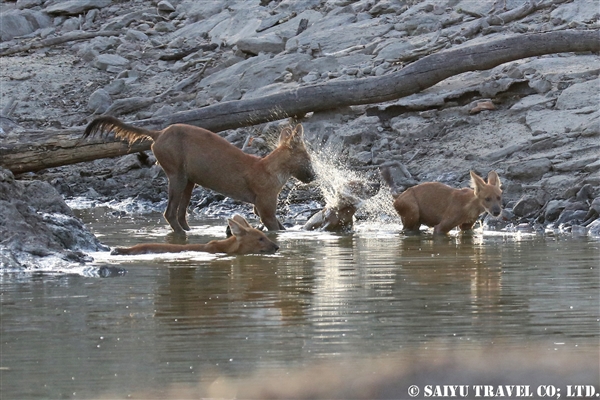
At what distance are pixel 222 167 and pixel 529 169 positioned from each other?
11.1ft

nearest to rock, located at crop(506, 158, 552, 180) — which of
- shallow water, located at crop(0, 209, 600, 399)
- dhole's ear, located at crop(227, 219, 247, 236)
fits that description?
shallow water, located at crop(0, 209, 600, 399)

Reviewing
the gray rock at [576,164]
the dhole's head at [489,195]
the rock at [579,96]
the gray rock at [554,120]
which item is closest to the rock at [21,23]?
the gray rock at [554,120]

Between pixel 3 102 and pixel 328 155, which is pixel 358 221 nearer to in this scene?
pixel 328 155

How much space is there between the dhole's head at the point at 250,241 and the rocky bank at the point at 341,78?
124 cm

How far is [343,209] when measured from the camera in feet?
40.7

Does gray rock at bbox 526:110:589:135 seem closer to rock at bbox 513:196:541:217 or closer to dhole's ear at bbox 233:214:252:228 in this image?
rock at bbox 513:196:541:217

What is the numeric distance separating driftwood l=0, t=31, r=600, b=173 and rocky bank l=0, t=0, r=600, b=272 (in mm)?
328

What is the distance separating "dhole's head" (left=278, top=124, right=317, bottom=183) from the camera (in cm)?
1298

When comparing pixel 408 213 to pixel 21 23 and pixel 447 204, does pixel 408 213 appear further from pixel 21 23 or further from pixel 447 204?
pixel 21 23

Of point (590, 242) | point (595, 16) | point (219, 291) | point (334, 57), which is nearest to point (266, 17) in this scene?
point (334, 57)

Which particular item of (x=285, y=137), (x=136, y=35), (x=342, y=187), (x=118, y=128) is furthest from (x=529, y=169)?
(x=136, y=35)

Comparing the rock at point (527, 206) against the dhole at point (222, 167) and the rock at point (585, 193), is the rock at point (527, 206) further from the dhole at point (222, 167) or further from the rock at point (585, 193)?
the dhole at point (222, 167)

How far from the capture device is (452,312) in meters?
6.80

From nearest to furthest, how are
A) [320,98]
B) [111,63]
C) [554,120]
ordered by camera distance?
[554,120] < [320,98] < [111,63]
